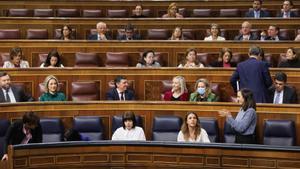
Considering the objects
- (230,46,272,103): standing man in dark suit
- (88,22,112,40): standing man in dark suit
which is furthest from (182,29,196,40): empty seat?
(230,46,272,103): standing man in dark suit

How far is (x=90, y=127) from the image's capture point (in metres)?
4.21

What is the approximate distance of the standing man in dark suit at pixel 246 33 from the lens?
549 centimetres

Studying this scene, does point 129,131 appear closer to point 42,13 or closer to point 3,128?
point 3,128

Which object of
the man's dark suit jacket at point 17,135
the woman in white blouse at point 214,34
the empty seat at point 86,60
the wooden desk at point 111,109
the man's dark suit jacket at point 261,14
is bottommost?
the man's dark suit jacket at point 17,135

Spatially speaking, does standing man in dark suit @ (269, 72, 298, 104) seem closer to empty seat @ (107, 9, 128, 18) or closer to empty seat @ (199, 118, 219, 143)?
empty seat @ (199, 118, 219, 143)

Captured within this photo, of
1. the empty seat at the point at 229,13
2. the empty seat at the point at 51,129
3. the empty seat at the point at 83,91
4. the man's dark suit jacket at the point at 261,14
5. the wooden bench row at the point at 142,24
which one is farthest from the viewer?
the empty seat at the point at 229,13

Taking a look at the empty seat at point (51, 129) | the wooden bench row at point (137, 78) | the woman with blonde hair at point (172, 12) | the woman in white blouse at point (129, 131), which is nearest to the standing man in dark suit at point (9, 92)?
the wooden bench row at point (137, 78)

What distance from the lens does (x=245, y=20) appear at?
5926 millimetres

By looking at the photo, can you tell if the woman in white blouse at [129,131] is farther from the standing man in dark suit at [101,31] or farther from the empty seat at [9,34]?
the empty seat at [9,34]

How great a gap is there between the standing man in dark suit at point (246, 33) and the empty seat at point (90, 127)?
67.6 inches

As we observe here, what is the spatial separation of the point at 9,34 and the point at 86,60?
2.86 ft

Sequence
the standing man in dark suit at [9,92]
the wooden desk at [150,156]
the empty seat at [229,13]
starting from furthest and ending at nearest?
the empty seat at [229,13], the standing man in dark suit at [9,92], the wooden desk at [150,156]

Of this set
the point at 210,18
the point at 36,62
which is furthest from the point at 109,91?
the point at 210,18

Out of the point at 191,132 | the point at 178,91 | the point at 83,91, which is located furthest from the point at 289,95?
the point at 83,91
